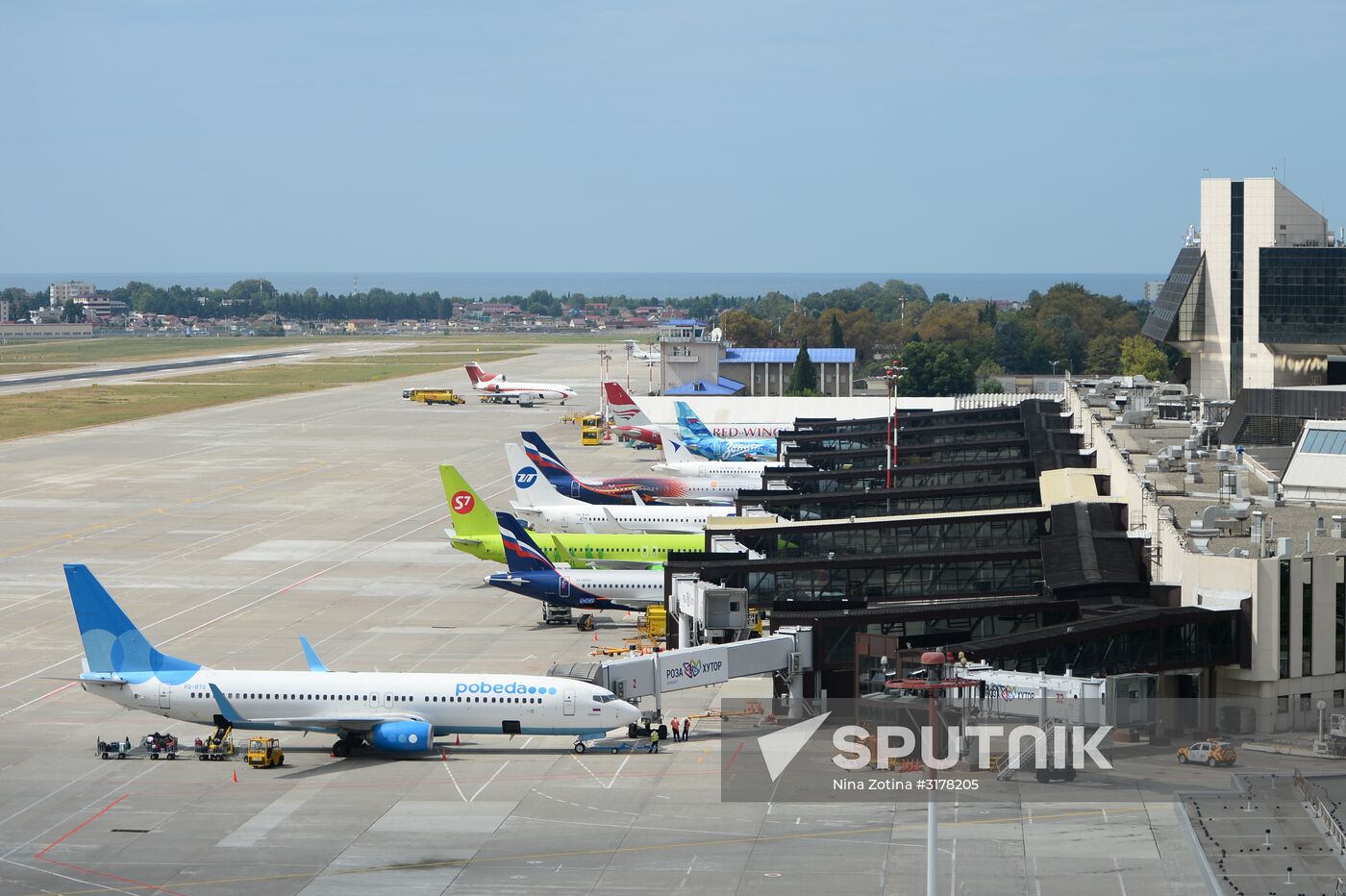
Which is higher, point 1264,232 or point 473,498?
point 1264,232

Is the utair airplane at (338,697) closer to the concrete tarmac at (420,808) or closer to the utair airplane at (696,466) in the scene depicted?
the concrete tarmac at (420,808)

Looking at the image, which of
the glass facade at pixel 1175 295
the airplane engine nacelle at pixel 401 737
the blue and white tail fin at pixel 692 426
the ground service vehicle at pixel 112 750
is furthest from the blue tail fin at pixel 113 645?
the glass facade at pixel 1175 295

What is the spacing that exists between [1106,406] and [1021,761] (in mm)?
86430

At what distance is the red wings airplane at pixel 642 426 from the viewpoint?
16550 centimetres

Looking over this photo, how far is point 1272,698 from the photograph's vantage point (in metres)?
57.6

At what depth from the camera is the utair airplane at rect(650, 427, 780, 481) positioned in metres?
128

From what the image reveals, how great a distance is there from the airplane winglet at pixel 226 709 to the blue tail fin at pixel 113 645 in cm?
168

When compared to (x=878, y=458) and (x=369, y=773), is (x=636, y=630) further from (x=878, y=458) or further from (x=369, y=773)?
(x=878, y=458)

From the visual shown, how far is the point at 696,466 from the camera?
13375 cm

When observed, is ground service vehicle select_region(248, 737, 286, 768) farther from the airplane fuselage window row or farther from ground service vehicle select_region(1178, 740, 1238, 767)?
ground service vehicle select_region(1178, 740, 1238, 767)

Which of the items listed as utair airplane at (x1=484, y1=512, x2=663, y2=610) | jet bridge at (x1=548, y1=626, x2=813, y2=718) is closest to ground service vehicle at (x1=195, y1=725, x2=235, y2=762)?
jet bridge at (x1=548, y1=626, x2=813, y2=718)

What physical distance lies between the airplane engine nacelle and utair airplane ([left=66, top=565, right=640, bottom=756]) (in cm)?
14

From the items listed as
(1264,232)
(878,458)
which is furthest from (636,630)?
(1264,232)

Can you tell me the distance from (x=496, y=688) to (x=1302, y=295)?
331 ft
